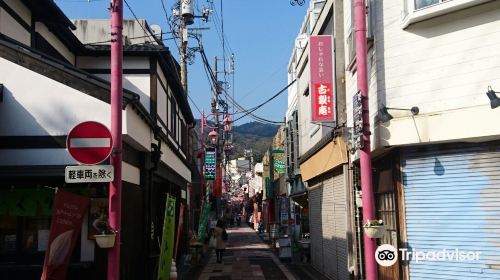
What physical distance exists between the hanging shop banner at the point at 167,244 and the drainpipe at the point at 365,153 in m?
4.79

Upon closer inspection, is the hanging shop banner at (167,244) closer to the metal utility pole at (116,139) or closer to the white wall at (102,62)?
the metal utility pole at (116,139)

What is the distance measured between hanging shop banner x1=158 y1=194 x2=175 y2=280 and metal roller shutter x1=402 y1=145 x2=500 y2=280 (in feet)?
17.7

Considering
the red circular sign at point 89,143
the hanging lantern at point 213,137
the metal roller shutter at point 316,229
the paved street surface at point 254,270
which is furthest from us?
the hanging lantern at point 213,137

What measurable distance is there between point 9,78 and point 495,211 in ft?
29.6

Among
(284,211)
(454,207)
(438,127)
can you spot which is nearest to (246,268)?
(284,211)

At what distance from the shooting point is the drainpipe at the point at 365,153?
373 inches

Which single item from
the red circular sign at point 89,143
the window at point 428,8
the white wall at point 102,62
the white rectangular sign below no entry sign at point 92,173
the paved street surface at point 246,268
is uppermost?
the white wall at point 102,62

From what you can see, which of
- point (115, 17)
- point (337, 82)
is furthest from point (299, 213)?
point (115, 17)

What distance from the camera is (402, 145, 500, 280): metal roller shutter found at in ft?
29.5

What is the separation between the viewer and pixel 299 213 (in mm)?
31281

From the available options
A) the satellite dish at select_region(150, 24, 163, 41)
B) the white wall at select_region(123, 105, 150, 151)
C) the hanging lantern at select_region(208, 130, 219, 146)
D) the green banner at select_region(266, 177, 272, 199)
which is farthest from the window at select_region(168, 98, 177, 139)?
the green banner at select_region(266, 177, 272, 199)

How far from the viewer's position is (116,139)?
805 cm

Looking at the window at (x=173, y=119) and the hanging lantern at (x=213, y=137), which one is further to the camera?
the hanging lantern at (x=213, y=137)

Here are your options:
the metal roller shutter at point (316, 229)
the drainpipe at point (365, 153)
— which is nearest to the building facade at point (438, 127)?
the drainpipe at point (365, 153)
